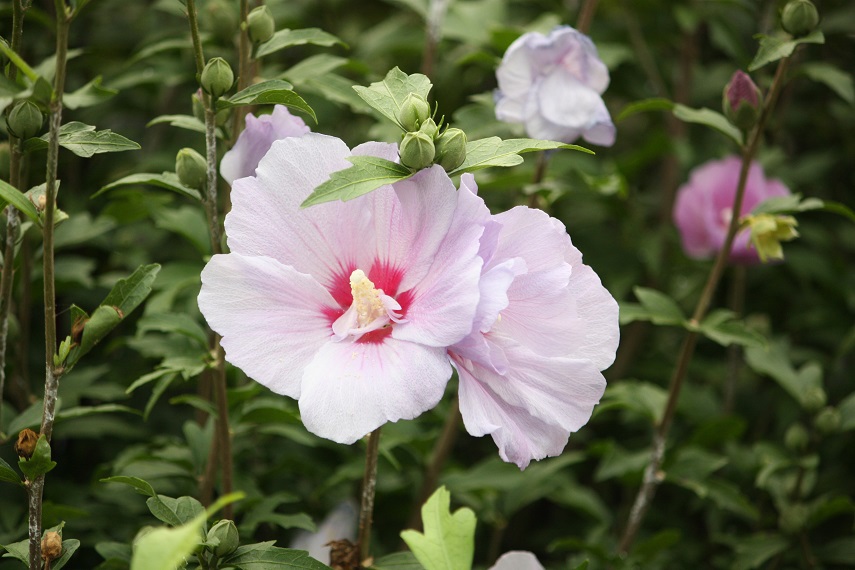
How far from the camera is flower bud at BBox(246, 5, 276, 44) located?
0.98m

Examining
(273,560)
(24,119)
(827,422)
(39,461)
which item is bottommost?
(827,422)

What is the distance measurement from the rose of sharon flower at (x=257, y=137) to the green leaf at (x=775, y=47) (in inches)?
21.5

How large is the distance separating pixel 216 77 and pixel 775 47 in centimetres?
66

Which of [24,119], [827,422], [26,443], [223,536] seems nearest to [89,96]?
[24,119]

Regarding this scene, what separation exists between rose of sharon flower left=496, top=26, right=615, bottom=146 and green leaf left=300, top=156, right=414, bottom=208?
0.45 m

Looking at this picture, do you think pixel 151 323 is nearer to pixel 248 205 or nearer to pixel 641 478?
pixel 248 205

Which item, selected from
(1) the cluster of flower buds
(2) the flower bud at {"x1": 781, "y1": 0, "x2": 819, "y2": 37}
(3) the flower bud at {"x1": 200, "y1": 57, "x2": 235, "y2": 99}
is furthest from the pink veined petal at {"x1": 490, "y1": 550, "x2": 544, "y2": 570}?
(2) the flower bud at {"x1": 781, "y1": 0, "x2": 819, "y2": 37}

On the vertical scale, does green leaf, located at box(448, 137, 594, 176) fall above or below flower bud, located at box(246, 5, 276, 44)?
below

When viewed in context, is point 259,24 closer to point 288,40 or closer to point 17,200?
point 288,40

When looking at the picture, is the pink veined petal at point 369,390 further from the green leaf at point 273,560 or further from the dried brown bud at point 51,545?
the dried brown bud at point 51,545

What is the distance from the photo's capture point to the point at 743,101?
111 centimetres

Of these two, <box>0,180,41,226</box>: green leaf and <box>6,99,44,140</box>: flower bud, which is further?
<box>6,99,44,140</box>: flower bud

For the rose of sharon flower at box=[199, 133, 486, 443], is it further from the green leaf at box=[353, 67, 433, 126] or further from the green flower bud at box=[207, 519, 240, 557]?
the green flower bud at box=[207, 519, 240, 557]

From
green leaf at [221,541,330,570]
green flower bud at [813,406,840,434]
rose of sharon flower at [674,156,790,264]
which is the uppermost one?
green leaf at [221,541,330,570]
